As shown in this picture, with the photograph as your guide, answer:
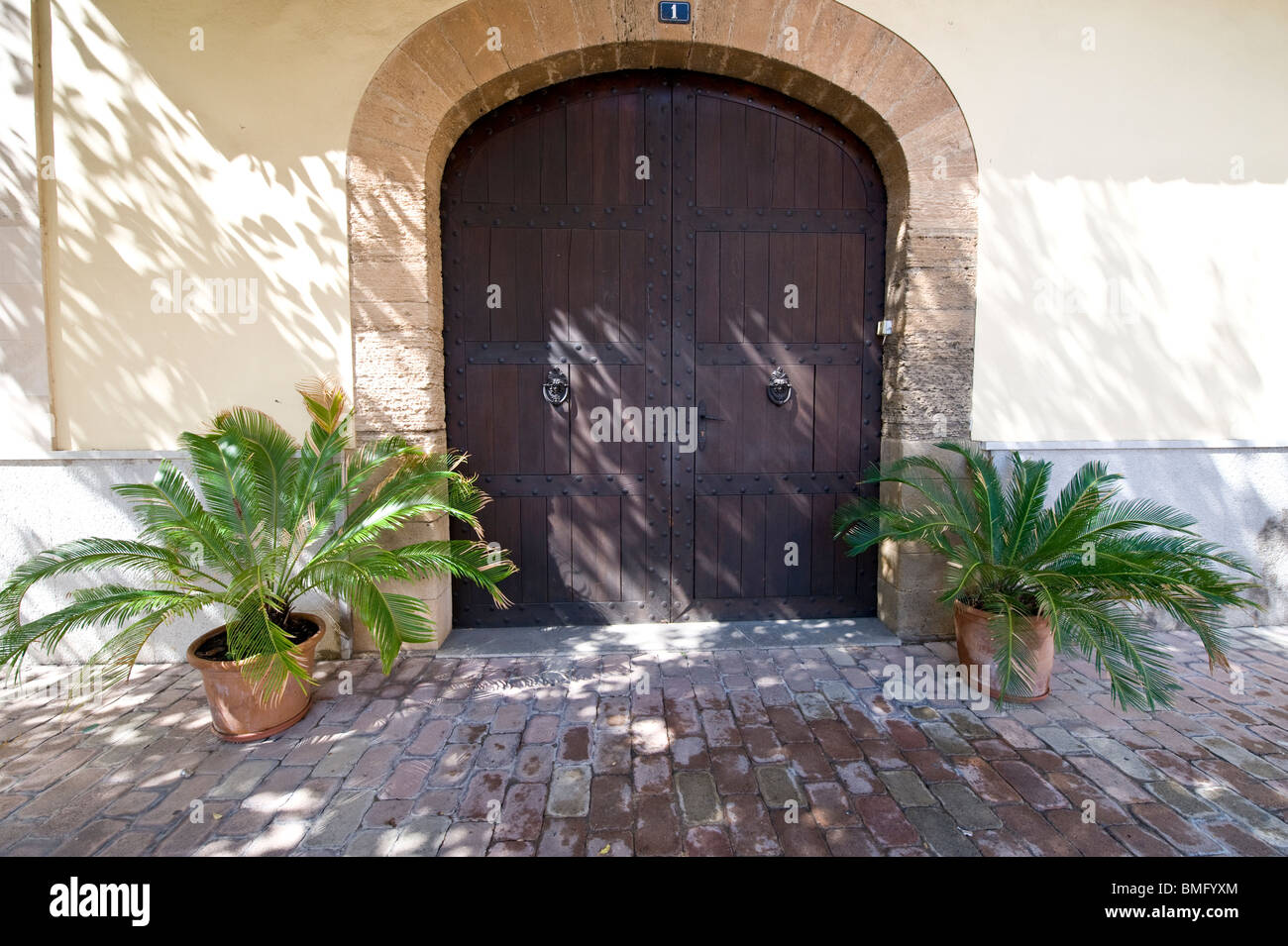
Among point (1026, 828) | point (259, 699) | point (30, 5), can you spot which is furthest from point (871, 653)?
point (30, 5)

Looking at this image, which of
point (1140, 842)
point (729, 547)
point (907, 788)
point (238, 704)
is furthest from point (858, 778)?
point (238, 704)

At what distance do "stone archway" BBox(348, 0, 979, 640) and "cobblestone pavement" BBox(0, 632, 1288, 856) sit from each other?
976 mm

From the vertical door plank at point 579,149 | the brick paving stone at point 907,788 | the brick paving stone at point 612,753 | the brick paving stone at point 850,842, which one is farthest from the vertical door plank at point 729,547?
the vertical door plank at point 579,149

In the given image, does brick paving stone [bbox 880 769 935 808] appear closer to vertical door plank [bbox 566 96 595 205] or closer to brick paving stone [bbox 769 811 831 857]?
brick paving stone [bbox 769 811 831 857]

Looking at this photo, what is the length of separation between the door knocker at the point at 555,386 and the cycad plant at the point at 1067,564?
72.1 inches

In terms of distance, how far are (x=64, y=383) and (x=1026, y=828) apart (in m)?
4.82

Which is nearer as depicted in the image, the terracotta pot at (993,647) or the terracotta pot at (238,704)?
the terracotta pot at (238,704)

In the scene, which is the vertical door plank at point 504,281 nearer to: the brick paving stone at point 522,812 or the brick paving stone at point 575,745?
the brick paving stone at point 575,745

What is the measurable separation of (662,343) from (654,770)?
230cm

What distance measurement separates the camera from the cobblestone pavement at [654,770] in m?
2.19

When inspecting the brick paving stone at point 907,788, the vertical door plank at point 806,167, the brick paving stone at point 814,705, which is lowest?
the brick paving stone at point 907,788

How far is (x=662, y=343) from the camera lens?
3822mm

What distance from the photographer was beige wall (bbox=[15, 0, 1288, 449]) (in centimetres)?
336

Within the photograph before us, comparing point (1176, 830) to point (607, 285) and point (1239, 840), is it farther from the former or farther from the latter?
point (607, 285)
